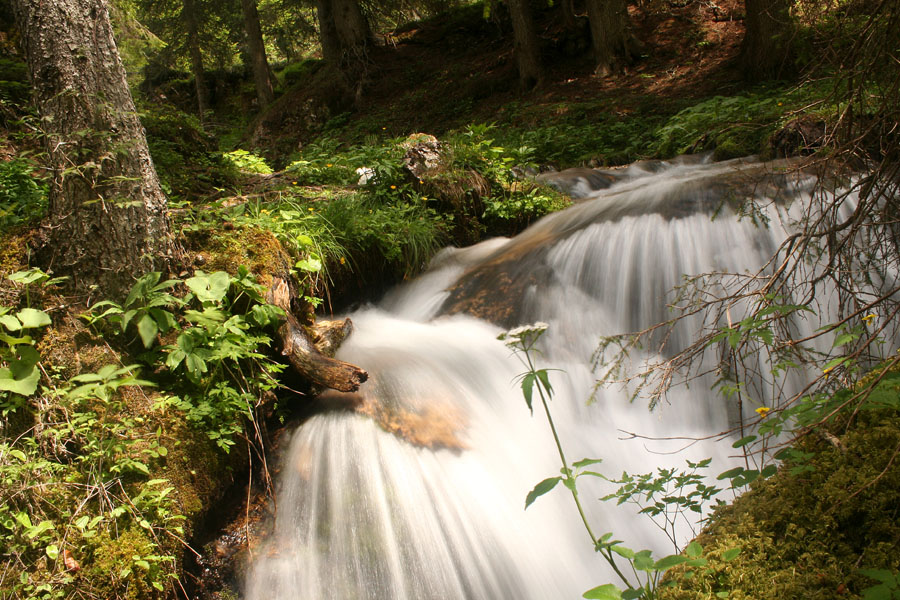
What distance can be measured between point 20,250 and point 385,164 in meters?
3.78

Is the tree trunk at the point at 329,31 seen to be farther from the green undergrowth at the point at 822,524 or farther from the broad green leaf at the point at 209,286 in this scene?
the green undergrowth at the point at 822,524

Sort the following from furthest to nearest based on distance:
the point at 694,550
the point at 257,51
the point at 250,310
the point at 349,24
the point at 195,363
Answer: the point at 257,51
the point at 349,24
the point at 250,310
the point at 195,363
the point at 694,550

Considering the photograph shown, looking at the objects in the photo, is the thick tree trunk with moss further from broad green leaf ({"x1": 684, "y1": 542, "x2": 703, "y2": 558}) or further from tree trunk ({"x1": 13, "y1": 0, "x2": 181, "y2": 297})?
broad green leaf ({"x1": 684, "y1": 542, "x2": 703, "y2": 558})

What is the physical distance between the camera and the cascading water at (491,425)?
283cm

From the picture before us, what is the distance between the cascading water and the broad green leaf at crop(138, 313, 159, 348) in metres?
1.09

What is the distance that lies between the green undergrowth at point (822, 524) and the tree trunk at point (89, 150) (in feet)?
9.32

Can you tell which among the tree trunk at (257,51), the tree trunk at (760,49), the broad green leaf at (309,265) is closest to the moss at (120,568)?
the broad green leaf at (309,265)

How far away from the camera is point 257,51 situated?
17.3 meters

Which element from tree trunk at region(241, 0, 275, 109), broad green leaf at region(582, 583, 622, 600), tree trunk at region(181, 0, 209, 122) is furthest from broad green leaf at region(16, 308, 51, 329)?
tree trunk at region(181, 0, 209, 122)

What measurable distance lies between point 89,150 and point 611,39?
12770 mm

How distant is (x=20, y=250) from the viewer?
2.87 meters

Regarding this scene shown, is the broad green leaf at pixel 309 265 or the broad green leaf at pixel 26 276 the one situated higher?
the broad green leaf at pixel 26 276

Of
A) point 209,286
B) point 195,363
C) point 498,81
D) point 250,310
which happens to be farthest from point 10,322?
point 498,81

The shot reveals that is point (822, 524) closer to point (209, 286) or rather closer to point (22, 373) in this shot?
point (209, 286)
